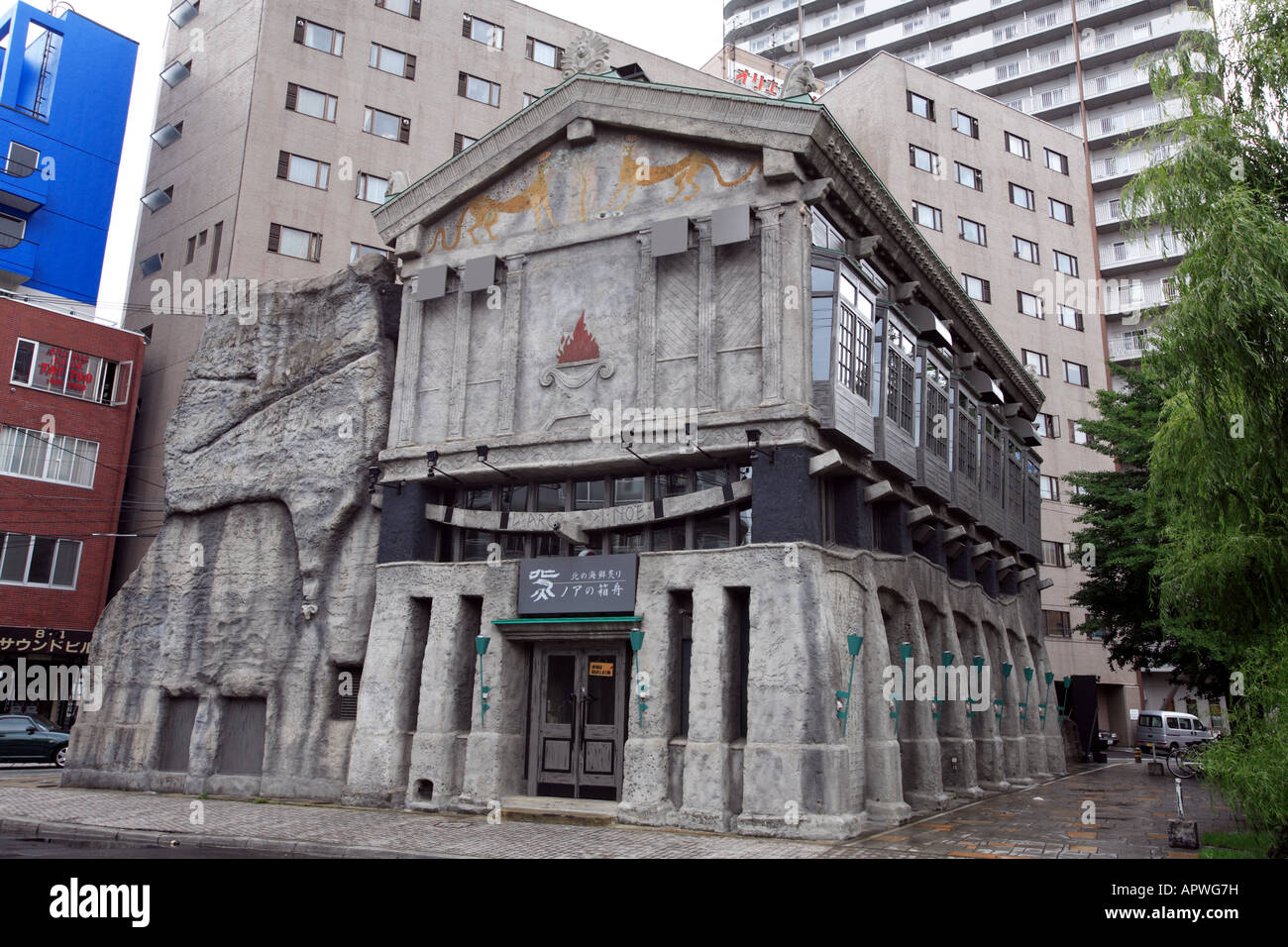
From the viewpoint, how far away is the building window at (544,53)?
46.9 meters

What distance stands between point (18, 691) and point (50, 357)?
11866 millimetres

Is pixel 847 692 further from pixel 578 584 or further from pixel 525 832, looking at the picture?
pixel 525 832

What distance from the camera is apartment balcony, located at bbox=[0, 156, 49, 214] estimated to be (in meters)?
39.4

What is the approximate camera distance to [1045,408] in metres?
52.5

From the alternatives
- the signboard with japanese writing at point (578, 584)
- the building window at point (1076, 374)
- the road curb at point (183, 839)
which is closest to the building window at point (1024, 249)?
the building window at point (1076, 374)

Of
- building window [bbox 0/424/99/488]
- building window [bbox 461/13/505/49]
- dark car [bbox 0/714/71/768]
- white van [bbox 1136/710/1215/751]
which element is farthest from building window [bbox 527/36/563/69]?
white van [bbox 1136/710/1215/751]

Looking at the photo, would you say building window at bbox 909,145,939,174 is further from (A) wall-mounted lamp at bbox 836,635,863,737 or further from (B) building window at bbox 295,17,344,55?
(A) wall-mounted lamp at bbox 836,635,863,737

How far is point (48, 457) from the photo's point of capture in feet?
117

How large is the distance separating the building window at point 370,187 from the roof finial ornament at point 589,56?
20509 mm

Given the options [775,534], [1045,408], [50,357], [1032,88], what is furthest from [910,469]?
[1032,88]

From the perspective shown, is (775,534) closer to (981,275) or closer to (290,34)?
(290,34)

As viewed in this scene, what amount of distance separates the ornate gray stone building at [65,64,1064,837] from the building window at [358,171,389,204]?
1714 centimetres

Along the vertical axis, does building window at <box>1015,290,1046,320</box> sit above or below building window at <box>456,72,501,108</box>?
below

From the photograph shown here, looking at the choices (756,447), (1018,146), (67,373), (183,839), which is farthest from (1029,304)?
(183,839)
